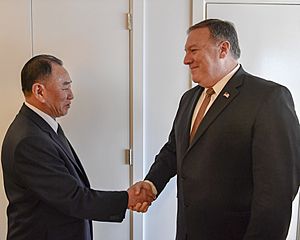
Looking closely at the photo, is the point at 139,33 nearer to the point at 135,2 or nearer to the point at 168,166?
the point at 135,2

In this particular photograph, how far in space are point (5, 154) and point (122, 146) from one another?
2.83 ft

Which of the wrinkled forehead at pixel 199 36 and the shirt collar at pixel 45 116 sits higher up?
the wrinkled forehead at pixel 199 36

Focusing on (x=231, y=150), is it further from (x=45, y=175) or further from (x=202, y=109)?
(x=45, y=175)

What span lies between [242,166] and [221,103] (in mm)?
274

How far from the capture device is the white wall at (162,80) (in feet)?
7.99

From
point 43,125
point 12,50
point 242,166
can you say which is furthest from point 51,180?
point 12,50

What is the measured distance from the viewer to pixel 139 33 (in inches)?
95.1

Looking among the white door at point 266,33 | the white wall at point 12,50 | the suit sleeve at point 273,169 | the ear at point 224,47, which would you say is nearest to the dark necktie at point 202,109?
the ear at point 224,47

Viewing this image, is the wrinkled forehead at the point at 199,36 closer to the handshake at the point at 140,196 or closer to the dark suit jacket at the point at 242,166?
the dark suit jacket at the point at 242,166

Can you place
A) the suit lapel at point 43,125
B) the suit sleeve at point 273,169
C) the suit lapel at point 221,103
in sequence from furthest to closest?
1. the suit lapel at point 43,125
2. the suit lapel at point 221,103
3. the suit sleeve at point 273,169

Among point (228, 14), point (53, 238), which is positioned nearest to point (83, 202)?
point (53, 238)

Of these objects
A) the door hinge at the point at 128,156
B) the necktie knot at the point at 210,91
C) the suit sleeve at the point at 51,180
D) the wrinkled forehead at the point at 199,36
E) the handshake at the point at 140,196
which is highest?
the wrinkled forehead at the point at 199,36

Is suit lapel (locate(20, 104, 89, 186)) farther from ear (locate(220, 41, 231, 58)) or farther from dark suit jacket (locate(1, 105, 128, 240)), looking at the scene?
ear (locate(220, 41, 231, 58))

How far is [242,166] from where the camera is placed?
1.62 m
